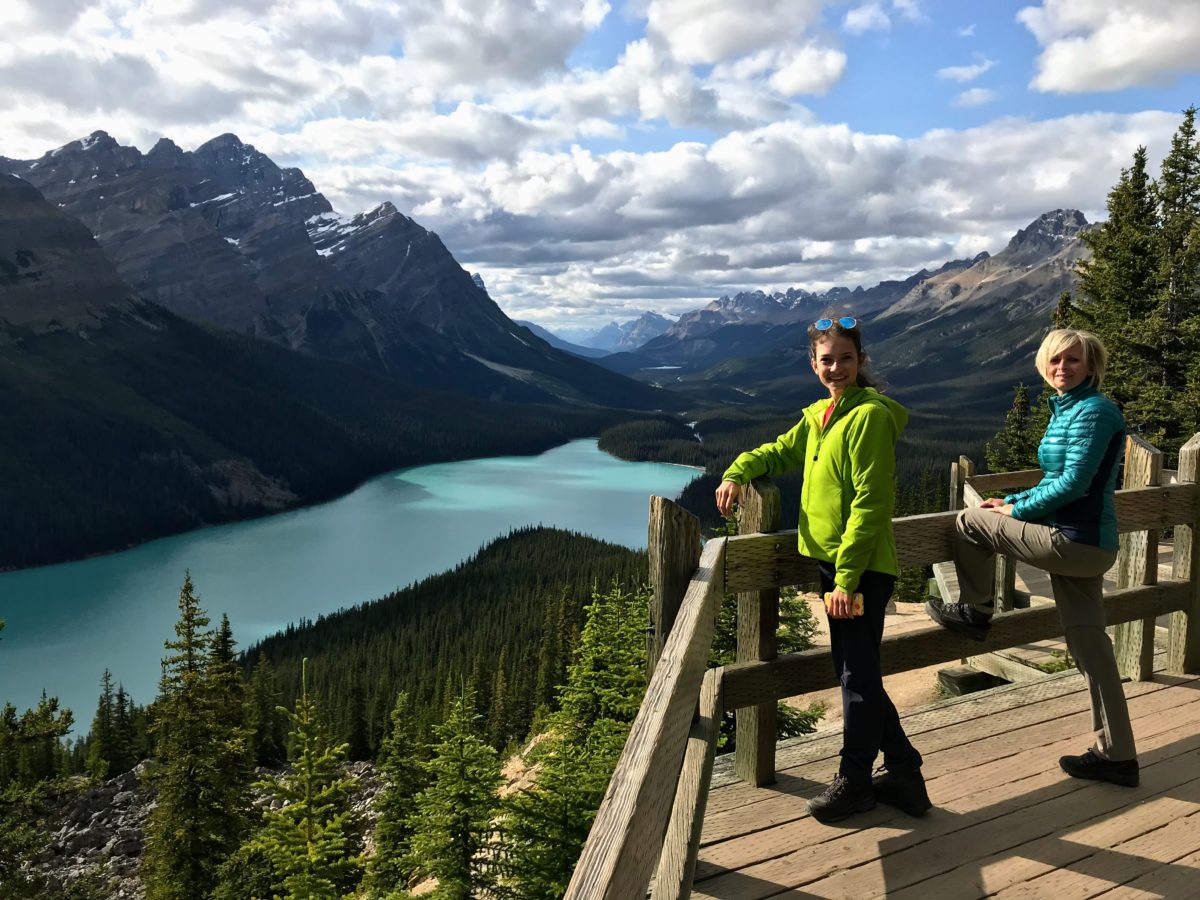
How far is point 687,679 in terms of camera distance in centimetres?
340

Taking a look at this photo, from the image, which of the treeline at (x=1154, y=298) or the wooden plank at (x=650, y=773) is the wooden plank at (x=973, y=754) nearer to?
the wooden plank at (x=650, y=773)

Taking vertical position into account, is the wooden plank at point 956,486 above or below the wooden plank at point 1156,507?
below

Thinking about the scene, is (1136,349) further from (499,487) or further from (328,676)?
(499,487)

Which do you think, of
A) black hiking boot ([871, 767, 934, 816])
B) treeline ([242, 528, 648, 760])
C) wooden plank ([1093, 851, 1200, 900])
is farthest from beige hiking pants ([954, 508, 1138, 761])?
treeline ([242, 528, 648, 760])

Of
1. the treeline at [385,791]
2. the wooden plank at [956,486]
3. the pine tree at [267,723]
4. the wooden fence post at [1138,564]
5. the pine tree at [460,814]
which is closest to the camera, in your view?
the wooden fence post at [1138,564]

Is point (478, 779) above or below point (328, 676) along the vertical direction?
above

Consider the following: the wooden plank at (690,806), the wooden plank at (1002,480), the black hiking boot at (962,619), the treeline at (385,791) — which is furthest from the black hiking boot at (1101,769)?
the treeline at (385,791)

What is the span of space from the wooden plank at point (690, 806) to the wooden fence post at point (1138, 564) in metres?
4.40

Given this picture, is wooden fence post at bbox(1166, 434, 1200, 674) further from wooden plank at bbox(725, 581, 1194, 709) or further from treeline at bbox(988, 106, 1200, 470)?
treeline at bbox(988, 106, 1200, 470)

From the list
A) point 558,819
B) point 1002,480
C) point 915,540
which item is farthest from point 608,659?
point 915,540

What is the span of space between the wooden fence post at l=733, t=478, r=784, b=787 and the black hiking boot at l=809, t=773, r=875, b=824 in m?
0.41

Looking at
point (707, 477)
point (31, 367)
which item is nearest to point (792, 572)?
point (707, 477)

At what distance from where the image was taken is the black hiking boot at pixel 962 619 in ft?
17.4

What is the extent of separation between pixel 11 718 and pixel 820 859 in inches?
1004
